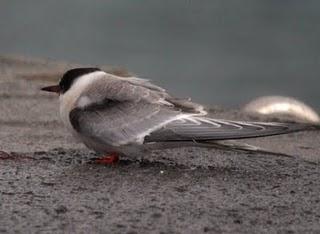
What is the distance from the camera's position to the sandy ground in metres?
3.67

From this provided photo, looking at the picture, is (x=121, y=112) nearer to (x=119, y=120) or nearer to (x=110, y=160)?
(x=119, y=120)

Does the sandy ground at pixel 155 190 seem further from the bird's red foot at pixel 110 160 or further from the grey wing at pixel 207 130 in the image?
the grey wing at pixel 207 130

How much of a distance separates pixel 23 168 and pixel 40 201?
0.63m

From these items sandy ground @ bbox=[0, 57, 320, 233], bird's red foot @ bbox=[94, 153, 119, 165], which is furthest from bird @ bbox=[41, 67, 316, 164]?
sandy ground @ bbox=[0, 57, 320, 233]

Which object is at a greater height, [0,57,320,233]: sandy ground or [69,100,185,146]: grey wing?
[69,100,185,146]: grey wing

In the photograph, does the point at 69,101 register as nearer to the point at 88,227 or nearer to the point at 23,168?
the point at 23,168

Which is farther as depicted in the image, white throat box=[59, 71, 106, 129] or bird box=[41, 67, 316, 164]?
white throat box=[59, 71, 106, 129]

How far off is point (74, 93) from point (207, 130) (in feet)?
2.07

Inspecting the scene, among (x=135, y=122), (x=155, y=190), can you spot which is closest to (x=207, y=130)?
(x=135, y=122)

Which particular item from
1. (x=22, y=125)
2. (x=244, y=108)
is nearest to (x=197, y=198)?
(x=22, y=125)

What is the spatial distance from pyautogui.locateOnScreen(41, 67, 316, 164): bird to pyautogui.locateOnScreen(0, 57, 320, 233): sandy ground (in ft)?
0.43

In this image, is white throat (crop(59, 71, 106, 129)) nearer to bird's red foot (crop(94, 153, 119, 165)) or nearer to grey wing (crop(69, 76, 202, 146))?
grey wing (crop(69, 76, 202, 146))

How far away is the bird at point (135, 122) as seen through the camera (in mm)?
4445

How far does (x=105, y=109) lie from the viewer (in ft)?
14.9
